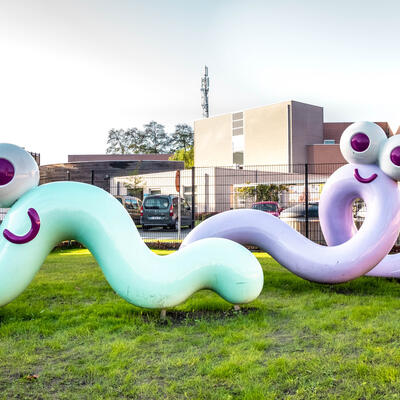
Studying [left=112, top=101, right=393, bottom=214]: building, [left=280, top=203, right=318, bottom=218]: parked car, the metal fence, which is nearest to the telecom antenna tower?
[left=112, top=101, right=393, bottom=214]: building

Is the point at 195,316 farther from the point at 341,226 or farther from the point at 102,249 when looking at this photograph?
the point at 341,226

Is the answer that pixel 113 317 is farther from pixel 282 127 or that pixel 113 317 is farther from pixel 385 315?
pixel 282 127

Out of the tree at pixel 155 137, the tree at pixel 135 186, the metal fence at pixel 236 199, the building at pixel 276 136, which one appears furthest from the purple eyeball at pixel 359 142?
the tree at pixel 155 137

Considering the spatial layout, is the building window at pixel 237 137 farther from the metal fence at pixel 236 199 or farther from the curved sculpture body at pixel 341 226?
the curved sculpture body at pixel 341 226

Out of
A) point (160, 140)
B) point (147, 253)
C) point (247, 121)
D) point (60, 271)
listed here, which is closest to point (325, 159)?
point (247, 121)

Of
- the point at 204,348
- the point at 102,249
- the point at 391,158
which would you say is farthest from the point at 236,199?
the point at 204,348

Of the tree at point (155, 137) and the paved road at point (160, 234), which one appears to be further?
the tree at point (155, 137)

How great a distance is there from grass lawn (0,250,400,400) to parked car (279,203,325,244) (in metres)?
5.91

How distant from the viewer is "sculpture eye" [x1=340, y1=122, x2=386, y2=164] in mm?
6707

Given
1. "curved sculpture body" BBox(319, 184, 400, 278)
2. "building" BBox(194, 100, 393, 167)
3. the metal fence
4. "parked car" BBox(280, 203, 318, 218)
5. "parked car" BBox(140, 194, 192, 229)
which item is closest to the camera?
"curved sculpture body" BBox(319, 184, 400, 278)

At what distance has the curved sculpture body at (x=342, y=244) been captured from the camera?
6.43 m

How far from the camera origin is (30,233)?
5.12 meters

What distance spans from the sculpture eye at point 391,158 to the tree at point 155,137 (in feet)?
253

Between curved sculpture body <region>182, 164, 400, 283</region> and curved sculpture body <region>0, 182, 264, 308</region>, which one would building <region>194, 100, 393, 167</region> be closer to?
curved sculpture body <region>182, 164, 400, 283</region>
